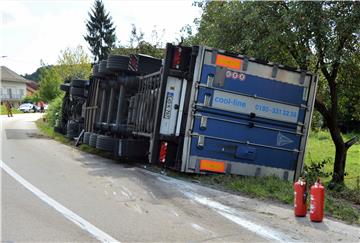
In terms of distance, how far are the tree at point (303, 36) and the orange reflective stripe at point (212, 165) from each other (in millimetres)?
3345

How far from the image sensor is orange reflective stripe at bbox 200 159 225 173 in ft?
30.1

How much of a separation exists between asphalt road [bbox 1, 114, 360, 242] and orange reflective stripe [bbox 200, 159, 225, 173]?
69 centimetres

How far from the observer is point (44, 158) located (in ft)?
38.1

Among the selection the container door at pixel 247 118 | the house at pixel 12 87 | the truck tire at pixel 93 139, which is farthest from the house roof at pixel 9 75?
the container door at pixel 247 118

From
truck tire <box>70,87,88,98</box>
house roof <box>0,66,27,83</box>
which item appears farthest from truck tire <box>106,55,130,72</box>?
house roof <box>0,66,27,83</box>

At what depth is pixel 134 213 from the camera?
631 cm

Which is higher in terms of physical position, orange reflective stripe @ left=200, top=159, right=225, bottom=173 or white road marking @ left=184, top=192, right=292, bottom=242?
orange reflective stripe @ left=200, top=159, right=225, bottom=173

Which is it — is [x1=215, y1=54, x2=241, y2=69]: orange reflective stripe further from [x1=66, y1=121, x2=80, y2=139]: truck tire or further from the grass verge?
[x1=66, y1=121, x2=80, y2=139]: truck tire

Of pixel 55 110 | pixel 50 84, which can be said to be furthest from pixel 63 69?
pixel 55 110

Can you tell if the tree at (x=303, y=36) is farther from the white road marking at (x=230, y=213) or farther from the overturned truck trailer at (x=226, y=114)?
the white road marking at (x=230, y=213)

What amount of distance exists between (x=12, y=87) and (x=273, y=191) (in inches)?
3501

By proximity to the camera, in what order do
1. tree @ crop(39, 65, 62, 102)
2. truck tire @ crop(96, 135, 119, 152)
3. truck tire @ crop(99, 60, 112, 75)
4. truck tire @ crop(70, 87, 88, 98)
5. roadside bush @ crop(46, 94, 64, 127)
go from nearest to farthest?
truck tire @ crop(96, 135, 119, 152) → truck tire @ crop(99, 60, 112, 75) → truck tire @ crop(70, 87, 88, 98) → roadside bush @ crop(46, 94, 64, 127) → tree @ crop(39, 65, 62, 102)

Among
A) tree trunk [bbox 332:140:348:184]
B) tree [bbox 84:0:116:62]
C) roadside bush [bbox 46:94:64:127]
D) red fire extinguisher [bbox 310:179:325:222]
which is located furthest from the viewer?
tree [bbox 84:0:116:62]

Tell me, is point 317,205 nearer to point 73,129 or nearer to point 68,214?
point 68,214
